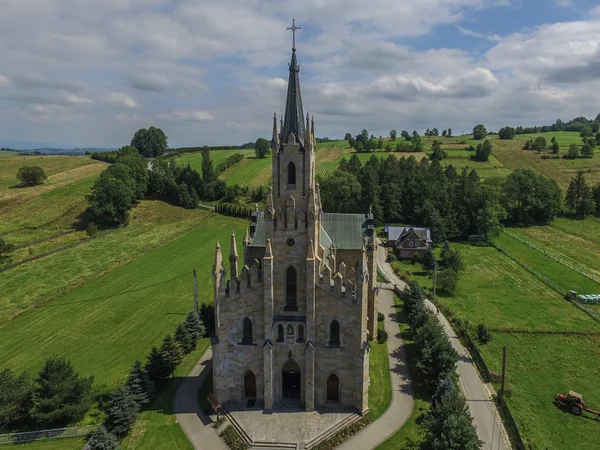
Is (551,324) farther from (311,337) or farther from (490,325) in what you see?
(311,337)

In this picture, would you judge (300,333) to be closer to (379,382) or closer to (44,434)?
(379,382)

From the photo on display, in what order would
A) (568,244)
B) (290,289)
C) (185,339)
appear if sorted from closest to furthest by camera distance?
(290,289)
(185,339)
(568,244)

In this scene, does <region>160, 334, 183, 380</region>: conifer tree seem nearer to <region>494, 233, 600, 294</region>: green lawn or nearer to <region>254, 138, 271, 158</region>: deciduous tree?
<region>494, 233, 600, 294</region>: green lawn

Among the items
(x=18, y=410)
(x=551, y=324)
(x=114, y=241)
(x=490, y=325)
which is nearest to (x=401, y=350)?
(x=490, y=325)

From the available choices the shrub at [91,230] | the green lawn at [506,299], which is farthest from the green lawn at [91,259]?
the green lawn at [506,299]

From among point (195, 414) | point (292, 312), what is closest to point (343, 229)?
point (292, 312)
